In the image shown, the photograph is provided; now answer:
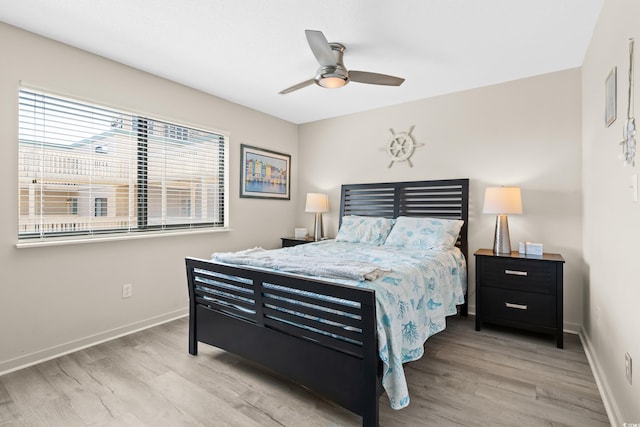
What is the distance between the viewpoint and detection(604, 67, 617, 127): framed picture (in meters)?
1.85

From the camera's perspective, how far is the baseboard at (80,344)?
2320 mm

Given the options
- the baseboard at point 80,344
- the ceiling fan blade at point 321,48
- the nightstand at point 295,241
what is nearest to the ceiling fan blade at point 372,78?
the ceiling fan blade at point 321,48

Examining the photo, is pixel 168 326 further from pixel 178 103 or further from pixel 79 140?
pixel 178 103

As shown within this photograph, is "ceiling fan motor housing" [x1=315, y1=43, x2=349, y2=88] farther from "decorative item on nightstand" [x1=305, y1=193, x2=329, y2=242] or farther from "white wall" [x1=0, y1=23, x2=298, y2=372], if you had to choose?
"decorative item on nightstand" [x1=305, y1=193, x2=329, y2=242]

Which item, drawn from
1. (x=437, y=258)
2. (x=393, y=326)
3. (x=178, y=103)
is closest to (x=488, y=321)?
(x=437, y=258)

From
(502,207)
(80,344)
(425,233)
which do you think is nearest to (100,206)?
(80,344)

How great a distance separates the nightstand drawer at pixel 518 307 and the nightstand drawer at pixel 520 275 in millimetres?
55

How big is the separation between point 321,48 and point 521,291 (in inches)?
104

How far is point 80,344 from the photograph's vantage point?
2.67 meters

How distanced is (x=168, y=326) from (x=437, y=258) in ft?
8.69

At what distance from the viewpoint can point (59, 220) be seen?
2.62 meters

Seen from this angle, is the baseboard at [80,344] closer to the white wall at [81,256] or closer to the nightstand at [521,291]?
the white wall at [81,256]

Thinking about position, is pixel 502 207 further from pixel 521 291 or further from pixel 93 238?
pixel 93 238

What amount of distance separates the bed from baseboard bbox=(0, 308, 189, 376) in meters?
0.88
